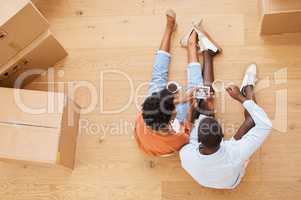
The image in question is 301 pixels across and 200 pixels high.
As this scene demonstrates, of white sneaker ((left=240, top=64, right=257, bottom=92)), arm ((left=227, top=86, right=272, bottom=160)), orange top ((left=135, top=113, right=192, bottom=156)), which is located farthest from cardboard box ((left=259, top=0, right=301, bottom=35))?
orange top ((left=135, top=113, right=192, bottom=156))

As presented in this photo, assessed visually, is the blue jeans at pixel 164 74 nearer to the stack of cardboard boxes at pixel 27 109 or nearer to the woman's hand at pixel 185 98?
the woman's hand at pixel 185 98

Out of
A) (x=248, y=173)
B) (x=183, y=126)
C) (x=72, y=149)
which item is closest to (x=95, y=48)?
(x=72, y=149)

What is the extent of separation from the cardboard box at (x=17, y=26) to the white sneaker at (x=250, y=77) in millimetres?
1002

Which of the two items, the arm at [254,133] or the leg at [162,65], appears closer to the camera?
the arm at [254,133]

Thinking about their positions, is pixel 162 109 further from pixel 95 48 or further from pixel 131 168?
pixel 95 48

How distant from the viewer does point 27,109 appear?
1911 mm

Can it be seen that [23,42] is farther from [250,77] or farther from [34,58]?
[250,77]

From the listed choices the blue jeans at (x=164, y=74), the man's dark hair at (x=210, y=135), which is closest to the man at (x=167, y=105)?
the blue jeans at (x=164, y=74)

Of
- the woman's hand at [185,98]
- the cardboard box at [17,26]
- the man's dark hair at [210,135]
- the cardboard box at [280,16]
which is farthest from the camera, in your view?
the woman's hand at [185,98]

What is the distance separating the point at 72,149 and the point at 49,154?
0.86ft

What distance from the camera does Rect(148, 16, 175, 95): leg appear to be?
2.12m

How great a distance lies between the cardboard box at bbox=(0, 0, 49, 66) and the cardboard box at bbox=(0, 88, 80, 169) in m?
0.20

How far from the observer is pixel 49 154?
1861 mm

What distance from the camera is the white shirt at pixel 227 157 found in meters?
1.71
